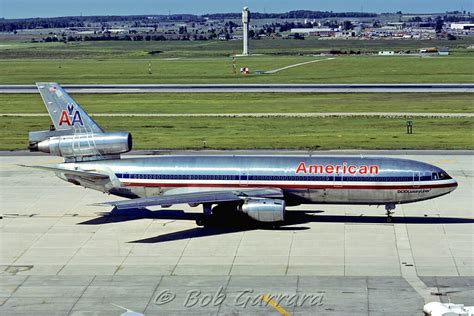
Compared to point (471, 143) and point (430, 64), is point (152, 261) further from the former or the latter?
point (430, 64)

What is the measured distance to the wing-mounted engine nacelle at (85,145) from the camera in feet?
197

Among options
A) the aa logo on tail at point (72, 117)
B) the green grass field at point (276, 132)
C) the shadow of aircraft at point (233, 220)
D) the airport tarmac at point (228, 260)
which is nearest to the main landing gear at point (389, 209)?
the shadow of aircraft at point (233, 220)

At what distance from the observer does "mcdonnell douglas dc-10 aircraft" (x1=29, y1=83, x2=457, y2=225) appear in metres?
56.4

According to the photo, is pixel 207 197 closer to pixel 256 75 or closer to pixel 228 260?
pixel 228 260

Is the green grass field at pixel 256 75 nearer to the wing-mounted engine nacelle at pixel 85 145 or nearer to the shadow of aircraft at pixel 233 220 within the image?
the shadow of aircraft at pixel 233 220

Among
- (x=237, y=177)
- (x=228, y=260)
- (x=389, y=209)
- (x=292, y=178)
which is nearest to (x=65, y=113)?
(x=237, y=177)

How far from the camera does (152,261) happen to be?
49.6 metres

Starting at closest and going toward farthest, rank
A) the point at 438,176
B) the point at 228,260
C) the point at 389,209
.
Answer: the point at 228,260 → the point at 438,176 → the point at 389,209

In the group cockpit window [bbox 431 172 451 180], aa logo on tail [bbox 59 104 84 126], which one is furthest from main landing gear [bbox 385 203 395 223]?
aa logo on tail [bbox 59 104 84 126]

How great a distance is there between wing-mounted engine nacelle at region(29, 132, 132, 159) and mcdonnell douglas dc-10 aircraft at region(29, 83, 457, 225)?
2.7 inches

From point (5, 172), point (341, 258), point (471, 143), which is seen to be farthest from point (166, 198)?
point (471, 143)

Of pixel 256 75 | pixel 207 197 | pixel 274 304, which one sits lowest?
pixel 256 75

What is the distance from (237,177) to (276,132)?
3885 centimetres

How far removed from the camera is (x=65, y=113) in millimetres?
60469
